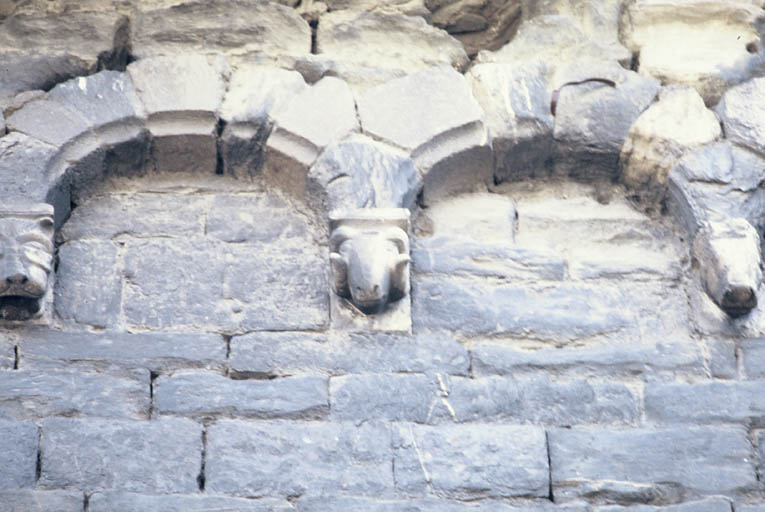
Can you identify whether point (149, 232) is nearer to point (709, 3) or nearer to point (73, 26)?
point (73, 26)

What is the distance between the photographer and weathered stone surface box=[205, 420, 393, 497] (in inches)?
179

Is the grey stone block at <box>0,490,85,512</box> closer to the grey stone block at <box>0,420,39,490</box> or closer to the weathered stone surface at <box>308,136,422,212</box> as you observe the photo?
the grey stone block at <box>0,420,39,490</box>

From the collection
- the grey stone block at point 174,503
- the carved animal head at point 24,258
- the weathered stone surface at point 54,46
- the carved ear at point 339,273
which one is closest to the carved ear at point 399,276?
the carved ear at point 339,273

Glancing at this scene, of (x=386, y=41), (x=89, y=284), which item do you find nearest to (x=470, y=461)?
(x=89, y=284)

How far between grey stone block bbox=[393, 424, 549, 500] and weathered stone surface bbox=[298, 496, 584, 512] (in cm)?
3

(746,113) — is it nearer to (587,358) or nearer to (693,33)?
(693,33)

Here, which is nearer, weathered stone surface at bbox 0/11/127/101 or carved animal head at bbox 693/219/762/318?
carved animal head at bbox 693/219/762/318

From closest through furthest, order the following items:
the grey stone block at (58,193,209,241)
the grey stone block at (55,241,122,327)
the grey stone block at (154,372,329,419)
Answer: the grey stone block at (154,372,329,419) → the grey stone block at (55,241,122,327) → the grey stone block at (58,193,209,241)

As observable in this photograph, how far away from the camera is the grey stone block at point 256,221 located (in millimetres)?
5160

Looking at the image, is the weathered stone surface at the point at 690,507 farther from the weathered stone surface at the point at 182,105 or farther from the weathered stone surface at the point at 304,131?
the weathered stone surface at the point at 182,105

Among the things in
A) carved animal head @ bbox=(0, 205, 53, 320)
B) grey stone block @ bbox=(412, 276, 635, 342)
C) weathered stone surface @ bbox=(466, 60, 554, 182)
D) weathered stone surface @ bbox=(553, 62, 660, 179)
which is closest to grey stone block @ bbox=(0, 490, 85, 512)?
carved animal head @ bbox=(0, 205, 53, 320)

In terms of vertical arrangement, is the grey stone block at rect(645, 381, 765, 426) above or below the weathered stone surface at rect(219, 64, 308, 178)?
below

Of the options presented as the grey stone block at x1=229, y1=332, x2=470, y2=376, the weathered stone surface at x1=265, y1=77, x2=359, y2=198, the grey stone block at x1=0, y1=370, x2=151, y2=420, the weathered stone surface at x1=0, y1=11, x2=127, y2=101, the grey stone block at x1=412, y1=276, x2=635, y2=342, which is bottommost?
the grey stone block at x1=0, y1=370, x2=151, y2=420

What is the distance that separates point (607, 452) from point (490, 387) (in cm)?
40
